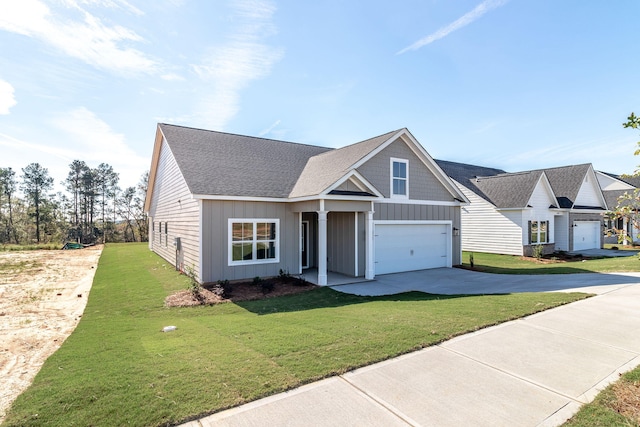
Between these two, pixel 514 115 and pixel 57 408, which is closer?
pixel 57 408

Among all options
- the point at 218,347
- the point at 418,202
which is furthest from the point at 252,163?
the point at 218,347

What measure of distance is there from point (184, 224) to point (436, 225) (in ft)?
38.3

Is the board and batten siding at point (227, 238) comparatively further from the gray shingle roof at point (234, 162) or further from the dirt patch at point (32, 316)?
the dirt patch at point (32, 316)

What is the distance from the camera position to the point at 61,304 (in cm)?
932

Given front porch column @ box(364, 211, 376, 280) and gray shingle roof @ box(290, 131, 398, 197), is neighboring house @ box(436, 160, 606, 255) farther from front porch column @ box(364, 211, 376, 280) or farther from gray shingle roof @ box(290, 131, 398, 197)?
front porch column @ box(364, 211, 376, 280)

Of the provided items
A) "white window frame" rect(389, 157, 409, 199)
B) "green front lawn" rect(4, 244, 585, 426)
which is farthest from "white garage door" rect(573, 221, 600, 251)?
"green front lawn" rect(4, 244, 585, 426)

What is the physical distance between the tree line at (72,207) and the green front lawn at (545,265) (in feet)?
127

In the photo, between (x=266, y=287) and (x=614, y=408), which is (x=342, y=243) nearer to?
(x=266, y=287)

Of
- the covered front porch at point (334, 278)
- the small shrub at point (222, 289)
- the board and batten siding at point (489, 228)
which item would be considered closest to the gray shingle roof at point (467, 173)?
the board and batten siding at point (489, 228)

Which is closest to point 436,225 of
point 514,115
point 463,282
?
point 463,282

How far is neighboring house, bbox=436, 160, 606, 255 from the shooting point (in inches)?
786

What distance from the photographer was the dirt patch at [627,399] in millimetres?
3213

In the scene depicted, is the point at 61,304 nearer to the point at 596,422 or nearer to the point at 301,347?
the point at 301,347

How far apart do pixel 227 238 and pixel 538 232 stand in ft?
66.9
